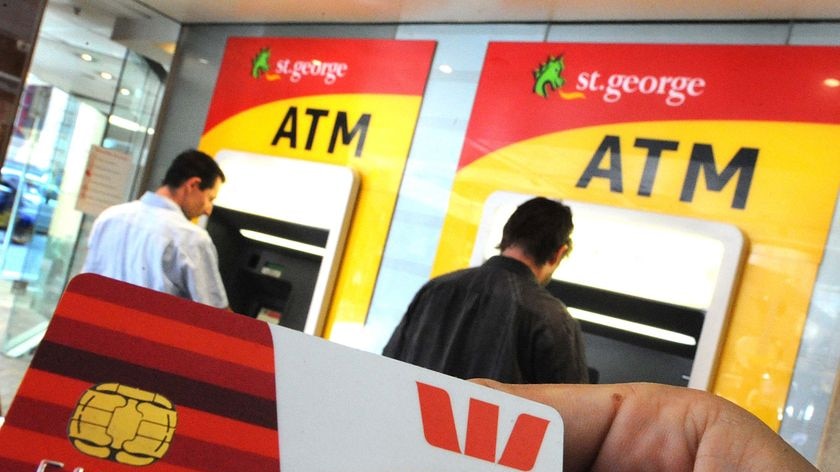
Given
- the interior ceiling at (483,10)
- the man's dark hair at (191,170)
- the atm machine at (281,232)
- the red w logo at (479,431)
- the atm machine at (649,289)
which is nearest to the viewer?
the red w logo at (479,431)

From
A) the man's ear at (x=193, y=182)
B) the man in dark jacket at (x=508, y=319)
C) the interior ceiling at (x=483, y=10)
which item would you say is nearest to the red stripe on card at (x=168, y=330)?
the man in dark jacket at (x=508, y=319)

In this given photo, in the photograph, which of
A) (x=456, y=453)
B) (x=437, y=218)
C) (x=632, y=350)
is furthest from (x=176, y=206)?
(x=456, y=453)

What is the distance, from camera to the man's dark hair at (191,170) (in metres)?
3.36

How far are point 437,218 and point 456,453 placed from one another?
295 centimetres

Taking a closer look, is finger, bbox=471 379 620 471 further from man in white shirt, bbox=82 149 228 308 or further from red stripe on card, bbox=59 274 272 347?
man in white shirt, bbox=82 149 228 308

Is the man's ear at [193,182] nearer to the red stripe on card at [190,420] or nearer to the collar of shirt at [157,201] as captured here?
the collar of shirt at [157,201]

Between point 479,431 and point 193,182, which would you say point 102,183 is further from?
point 479,431

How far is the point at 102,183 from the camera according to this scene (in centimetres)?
475

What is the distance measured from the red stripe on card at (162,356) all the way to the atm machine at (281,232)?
10.4 feet

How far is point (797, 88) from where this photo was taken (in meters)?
2.78

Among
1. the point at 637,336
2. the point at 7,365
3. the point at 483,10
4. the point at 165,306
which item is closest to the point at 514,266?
the point at 637,336

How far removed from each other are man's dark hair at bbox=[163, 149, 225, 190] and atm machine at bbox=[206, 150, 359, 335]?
0.50 metres

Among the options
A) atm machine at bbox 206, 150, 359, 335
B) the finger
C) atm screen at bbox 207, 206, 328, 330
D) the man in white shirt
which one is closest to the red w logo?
the finger

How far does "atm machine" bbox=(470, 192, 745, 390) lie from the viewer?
2732 millimetres
